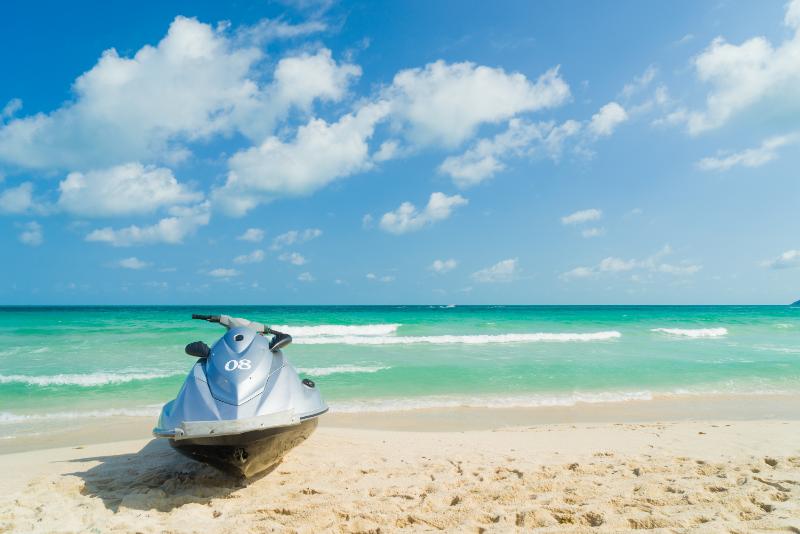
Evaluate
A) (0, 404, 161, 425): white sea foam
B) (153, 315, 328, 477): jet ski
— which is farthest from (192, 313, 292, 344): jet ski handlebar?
(0, 404, 161, 425): white sea foam

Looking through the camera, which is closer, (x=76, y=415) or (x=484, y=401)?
(x=76, y=415)

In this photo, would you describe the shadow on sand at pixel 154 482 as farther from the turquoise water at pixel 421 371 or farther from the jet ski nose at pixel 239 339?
the turquoise water at pixel 421 371

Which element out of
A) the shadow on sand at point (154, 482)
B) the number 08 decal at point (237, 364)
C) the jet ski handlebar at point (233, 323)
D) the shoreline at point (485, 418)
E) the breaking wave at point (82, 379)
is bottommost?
the shoreline at point (485, 418)

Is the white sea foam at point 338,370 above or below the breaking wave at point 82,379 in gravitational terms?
below

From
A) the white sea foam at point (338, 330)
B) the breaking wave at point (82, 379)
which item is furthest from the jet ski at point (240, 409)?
the white sea foam at point (338, 330)

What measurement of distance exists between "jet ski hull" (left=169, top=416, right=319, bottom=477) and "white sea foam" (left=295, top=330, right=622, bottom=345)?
50.3 feet

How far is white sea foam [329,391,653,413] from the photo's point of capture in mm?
8453

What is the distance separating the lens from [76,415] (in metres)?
7.90

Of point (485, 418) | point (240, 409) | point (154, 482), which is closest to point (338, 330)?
point (485, 418)

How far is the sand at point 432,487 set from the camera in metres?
3.33

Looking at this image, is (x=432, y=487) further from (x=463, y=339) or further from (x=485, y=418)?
(x=463, y=339)

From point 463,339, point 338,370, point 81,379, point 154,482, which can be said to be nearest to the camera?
point 154,482

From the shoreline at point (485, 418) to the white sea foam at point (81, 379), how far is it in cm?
351

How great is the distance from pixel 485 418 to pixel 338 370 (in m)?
5.67
